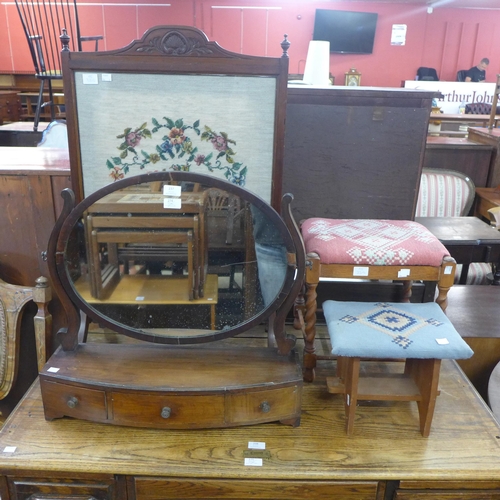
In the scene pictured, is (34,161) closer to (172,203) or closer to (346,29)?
(172,203)

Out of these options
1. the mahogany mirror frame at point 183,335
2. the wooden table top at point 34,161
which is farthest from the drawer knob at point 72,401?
the wooden table top at point 34,161

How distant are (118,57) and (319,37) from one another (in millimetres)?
6270

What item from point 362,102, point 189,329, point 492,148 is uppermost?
point 362,102

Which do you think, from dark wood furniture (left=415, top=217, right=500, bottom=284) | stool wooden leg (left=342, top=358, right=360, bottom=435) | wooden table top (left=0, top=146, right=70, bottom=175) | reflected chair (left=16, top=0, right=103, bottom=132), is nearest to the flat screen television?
reflected chair (left=16, top=0, right=103, bottom=132)

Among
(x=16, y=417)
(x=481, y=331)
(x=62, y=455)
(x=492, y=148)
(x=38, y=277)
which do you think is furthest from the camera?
(x=492, y=148)

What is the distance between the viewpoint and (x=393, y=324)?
1139mm

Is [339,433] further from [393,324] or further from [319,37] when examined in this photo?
[319,37]

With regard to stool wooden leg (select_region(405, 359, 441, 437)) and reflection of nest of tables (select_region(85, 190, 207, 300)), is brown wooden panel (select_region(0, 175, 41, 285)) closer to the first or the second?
reflection of nest of tables (select_region(85, 190, 207, 300))

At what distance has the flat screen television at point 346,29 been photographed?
6699 millimetres

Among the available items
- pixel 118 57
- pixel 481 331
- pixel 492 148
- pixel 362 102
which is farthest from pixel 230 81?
pixel 492 148

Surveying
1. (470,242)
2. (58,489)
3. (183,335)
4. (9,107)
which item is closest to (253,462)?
(183,335)

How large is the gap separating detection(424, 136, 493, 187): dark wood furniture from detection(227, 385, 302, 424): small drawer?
218 centimetres

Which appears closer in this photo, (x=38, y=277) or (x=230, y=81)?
(x=230, y=81)

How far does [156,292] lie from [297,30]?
6444 mm
